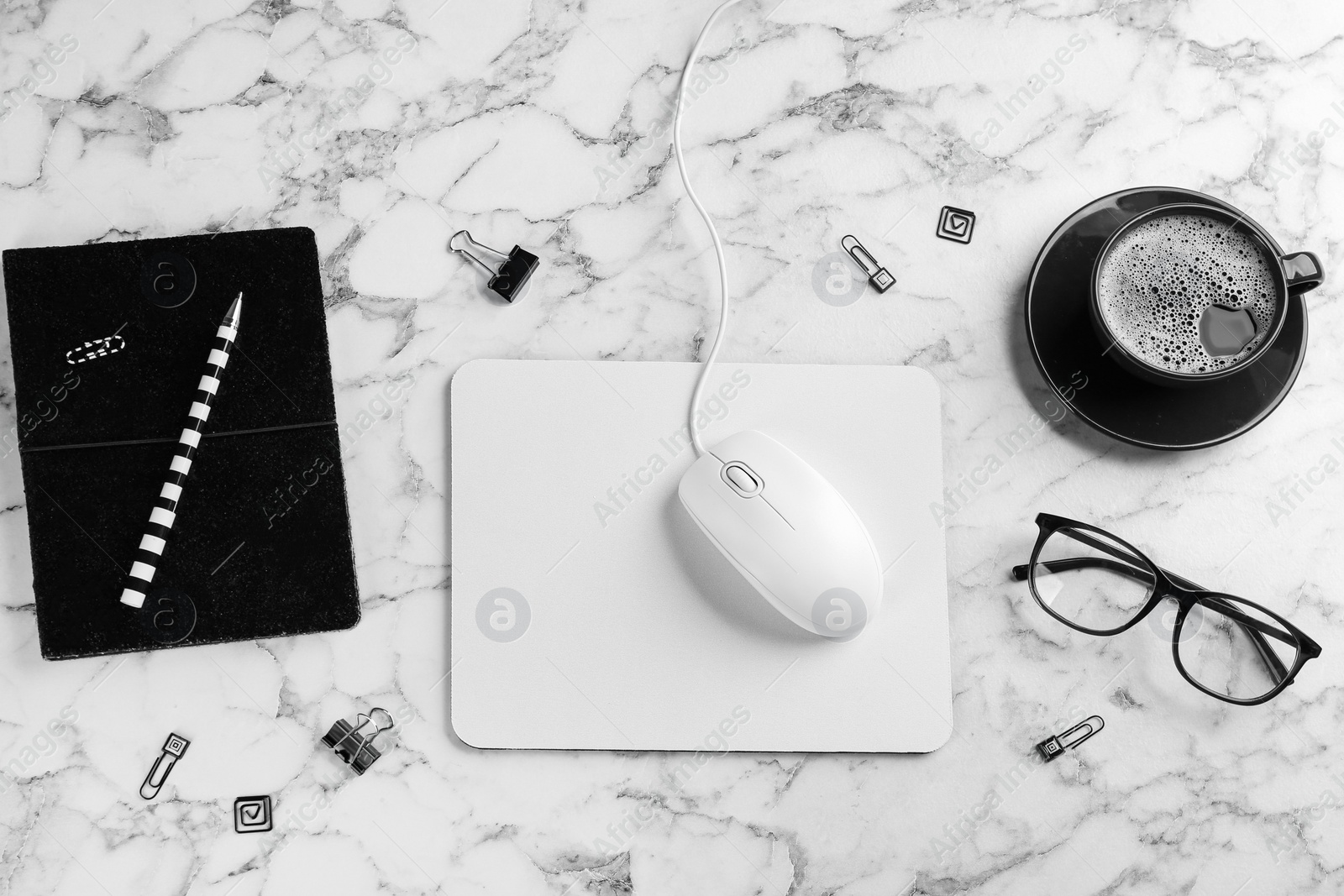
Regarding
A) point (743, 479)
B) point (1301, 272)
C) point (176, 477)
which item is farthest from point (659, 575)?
point (1301, 272)

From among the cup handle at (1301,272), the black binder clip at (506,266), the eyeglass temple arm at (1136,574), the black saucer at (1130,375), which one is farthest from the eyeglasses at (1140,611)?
the black binder clip at (506,266)

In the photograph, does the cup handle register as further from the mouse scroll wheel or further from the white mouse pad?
the mouse scroll wheel

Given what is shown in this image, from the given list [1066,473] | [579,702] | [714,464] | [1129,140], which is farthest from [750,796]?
[1129,140]

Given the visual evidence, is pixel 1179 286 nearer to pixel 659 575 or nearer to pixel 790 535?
pixel 790 535

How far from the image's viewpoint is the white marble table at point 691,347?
759 millimetres

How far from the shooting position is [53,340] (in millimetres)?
748

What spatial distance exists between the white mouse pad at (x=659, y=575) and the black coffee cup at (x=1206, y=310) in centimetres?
15

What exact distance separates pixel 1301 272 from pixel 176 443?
93 cm

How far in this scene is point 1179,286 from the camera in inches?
28.4

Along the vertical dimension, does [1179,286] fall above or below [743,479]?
above

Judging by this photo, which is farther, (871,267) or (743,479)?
(871,267)

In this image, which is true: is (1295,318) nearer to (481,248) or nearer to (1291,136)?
(1291,136)

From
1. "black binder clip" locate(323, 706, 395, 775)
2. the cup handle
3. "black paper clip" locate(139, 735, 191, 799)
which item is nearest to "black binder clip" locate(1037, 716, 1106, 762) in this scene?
the cup handle

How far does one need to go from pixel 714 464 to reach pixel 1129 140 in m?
0.51
